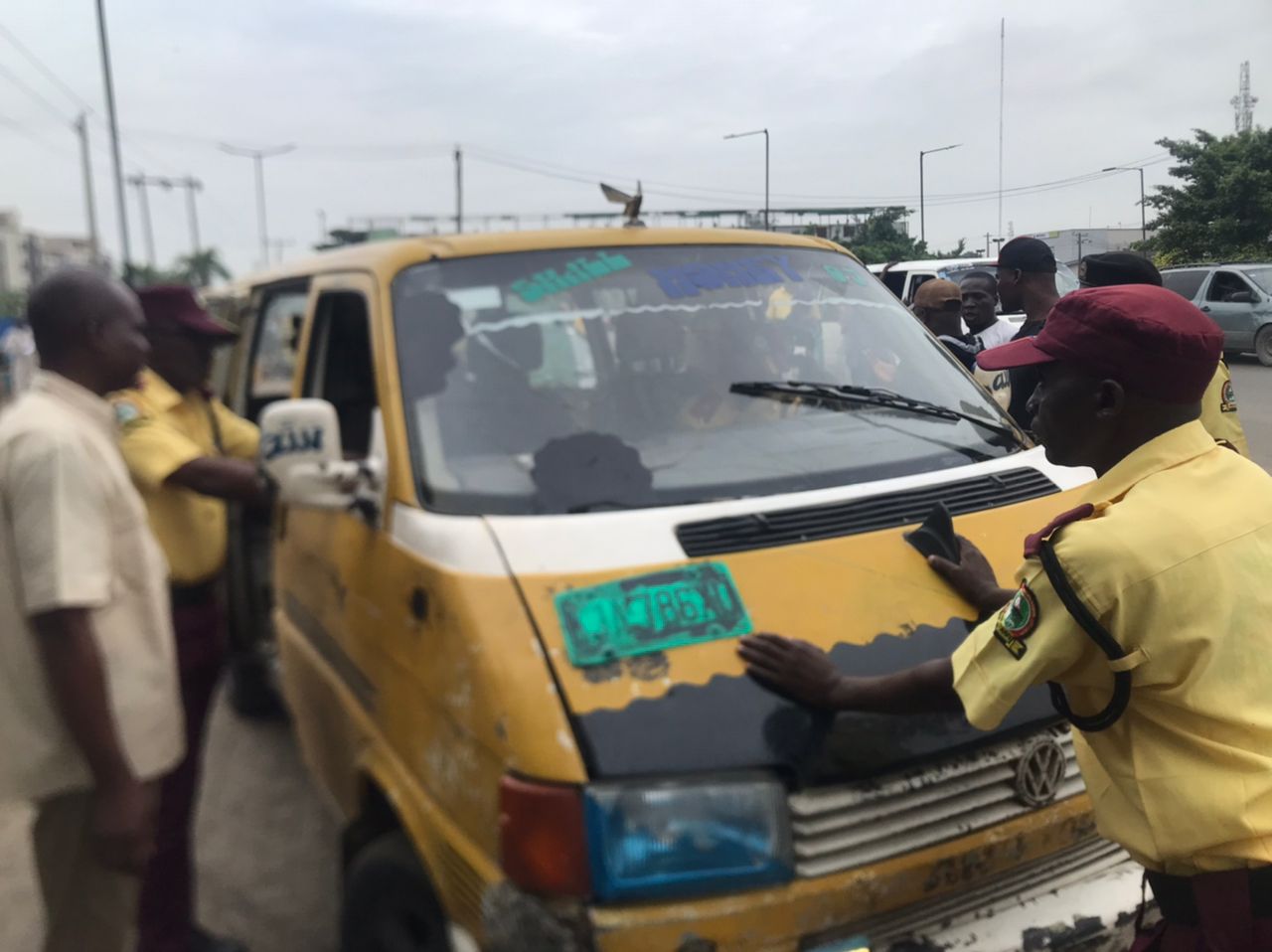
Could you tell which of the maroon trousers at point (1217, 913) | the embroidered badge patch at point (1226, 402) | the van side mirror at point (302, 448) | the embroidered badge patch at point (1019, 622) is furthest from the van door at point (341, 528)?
the embroidered badge patch at point (1226, 402)

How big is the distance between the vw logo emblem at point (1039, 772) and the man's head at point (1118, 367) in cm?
65

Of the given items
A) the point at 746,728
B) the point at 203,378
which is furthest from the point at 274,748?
the point at 746,728

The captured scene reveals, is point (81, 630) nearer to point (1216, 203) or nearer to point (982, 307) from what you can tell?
point (982, 307)

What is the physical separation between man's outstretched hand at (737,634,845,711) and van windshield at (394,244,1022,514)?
0.52 metres

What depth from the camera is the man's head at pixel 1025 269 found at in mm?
4641

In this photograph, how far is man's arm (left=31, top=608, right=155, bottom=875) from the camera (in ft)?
6.88

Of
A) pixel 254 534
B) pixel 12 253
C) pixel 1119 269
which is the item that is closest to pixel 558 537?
pixel 1119 269

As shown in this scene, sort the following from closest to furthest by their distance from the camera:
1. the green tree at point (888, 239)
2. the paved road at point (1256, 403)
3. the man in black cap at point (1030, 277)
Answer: the man in black cap at point (1030, 277)
the green tree at point (888, 239)
the paved road at point (1256, 403)

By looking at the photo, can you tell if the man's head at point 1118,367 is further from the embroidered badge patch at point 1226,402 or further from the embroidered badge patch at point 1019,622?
the embroidered badge patch at point 1226,402

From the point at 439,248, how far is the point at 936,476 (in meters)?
1.51

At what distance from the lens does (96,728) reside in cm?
213

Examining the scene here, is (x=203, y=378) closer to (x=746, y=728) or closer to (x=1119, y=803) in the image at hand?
(x=746, y=728)

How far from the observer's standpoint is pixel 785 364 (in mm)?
2912

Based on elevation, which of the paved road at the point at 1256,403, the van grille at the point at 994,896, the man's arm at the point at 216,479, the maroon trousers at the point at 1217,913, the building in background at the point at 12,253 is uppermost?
the building in background at the point at 12,253
